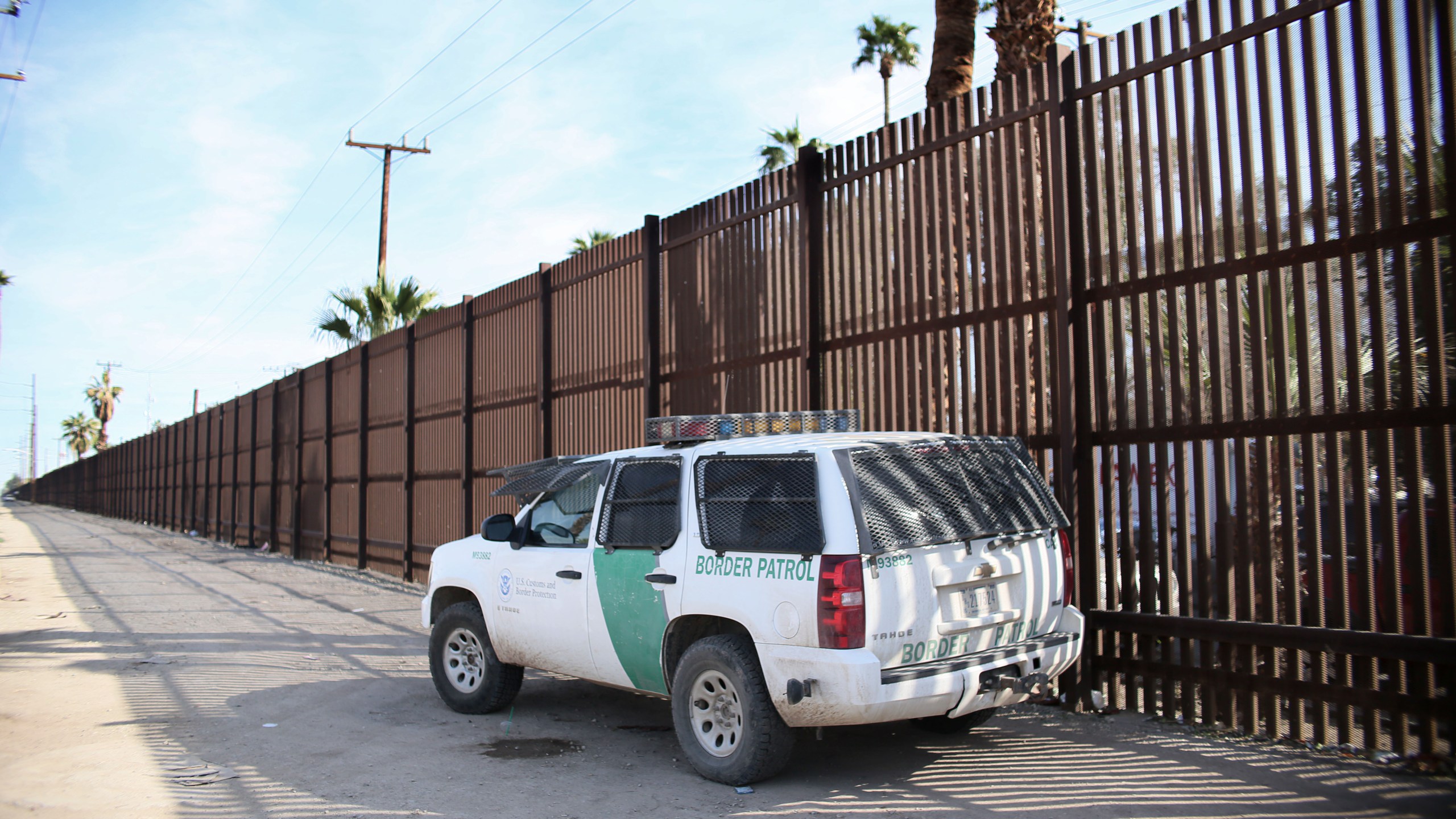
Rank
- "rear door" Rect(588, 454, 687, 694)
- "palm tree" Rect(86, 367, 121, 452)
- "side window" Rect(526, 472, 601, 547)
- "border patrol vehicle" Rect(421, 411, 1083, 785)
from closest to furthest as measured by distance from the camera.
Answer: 1. "border patrol vehicle" Rect(421, 411, 1083, 785)
2. "rear door" Rect(588, 454, 687, 694)
3. "side window" Rect(526, 472, 601, 547)
4. "palm tree" Rect(86, 367, 121, 452)

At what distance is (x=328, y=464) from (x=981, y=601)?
18013mm

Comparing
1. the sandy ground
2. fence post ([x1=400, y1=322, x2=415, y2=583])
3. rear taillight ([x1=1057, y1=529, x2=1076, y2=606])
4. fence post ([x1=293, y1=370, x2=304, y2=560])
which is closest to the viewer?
the sandy ground

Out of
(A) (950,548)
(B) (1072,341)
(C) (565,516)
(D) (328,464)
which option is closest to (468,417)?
(D) (328,464)

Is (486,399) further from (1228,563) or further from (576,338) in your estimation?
(1228,563)

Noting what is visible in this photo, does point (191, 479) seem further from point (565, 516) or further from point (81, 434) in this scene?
point (81, 434)

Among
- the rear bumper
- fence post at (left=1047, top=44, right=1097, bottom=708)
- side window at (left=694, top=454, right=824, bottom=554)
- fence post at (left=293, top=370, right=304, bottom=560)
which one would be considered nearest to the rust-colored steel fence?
fence post at (left=1047, top=44, right=1097, bottom=708)

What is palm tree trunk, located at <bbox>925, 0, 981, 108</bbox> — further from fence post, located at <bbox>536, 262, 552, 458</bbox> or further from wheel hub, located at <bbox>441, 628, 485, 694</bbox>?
wheel hub, located at <bbox>441, 628, 485, 694</bbox>

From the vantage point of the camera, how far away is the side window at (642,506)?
18.2 ft

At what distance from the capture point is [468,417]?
1455cm

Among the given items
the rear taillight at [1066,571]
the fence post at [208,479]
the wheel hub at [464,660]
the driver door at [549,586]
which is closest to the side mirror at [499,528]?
the driver door at [549,586]

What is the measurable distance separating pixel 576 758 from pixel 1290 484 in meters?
4.22

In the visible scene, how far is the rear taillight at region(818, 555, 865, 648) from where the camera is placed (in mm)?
4520

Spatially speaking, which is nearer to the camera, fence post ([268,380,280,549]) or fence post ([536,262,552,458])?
fence post ([536,262,552,458])

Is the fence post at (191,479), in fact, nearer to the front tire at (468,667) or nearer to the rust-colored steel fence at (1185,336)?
the rust-colored steel fence at (1185,336)
